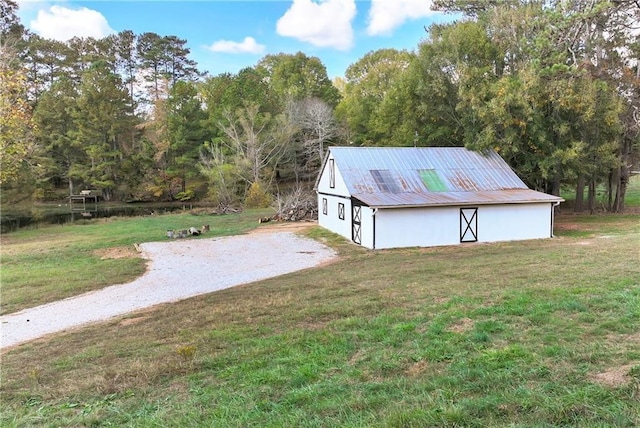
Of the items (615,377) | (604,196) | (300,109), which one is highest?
(300,109)

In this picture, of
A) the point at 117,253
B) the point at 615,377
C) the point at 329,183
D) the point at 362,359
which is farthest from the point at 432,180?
the point at 615,377

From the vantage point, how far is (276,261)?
13.9m

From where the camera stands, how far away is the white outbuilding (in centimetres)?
1623

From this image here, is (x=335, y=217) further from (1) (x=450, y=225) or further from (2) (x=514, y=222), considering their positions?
(2) (x=514, y=222)

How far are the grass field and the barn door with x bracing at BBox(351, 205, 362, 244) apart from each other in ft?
25.5

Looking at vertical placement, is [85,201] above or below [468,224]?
below

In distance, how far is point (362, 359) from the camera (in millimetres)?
4562

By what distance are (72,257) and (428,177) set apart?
47.9ft

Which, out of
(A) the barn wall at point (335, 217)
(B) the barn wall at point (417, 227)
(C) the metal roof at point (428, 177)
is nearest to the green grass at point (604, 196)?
(C) the metal roof at point (428, 177)

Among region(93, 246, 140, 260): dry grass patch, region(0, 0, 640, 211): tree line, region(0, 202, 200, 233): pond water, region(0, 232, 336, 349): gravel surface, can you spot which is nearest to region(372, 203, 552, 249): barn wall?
region(0, 232, 336, 349): gravel surface

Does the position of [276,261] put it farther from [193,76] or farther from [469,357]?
[193,76]

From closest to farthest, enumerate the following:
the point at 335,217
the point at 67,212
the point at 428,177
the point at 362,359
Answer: the point at 362,359
the point at 428,177
the point at 335,217
the point at 67,212

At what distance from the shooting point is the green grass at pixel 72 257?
34.2 ft

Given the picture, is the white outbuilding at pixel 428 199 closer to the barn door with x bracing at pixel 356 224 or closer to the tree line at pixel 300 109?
the barn door with x bracing at pixel 356 224
